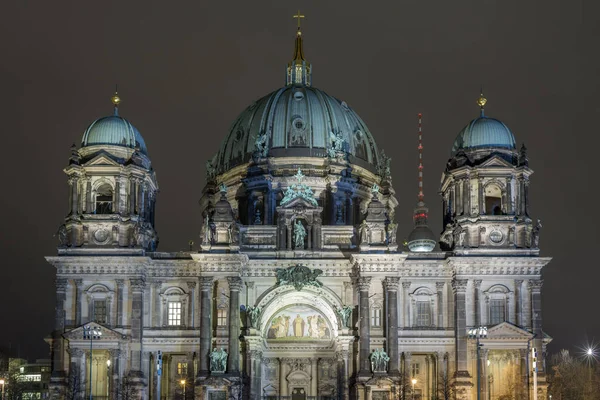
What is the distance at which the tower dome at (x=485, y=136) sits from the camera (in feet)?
318

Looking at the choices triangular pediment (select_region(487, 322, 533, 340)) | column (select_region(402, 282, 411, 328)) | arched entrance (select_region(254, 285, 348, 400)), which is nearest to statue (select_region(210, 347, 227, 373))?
arched entrance (select_region(254, 285, 348, 400))

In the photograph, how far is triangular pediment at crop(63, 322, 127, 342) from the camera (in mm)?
90562

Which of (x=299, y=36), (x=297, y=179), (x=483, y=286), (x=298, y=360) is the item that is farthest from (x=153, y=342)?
(x=299, y=36)

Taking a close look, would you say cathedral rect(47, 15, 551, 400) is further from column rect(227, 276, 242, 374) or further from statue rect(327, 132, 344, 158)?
statue rect(327, 132, 344, 158)

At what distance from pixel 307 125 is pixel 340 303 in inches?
834

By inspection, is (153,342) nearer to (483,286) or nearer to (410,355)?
(410,355)

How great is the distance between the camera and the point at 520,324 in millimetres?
92688

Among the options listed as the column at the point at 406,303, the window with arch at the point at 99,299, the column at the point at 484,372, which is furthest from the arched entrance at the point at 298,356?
the window with arch at the point at 99,299

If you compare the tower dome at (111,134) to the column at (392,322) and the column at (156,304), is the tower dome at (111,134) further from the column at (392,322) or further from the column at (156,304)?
the column at (392,322)

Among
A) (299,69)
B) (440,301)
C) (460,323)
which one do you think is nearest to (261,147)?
(299,69)

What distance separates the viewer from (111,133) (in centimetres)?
9656

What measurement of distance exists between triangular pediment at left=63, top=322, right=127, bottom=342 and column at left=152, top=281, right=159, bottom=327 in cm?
301

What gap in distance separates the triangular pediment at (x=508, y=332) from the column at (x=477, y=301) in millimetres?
1563

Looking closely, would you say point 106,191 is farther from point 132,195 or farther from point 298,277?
point 298,277
